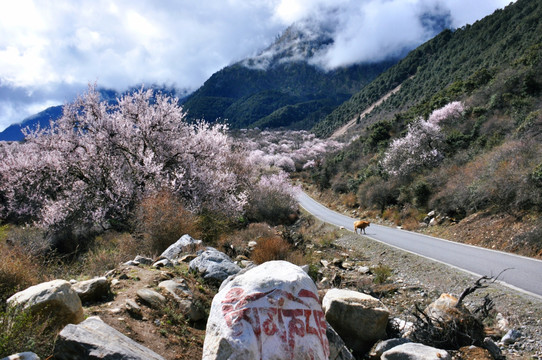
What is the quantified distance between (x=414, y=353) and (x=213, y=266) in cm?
403

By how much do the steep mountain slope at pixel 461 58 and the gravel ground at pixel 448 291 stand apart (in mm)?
30511

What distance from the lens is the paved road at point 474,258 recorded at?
885cm

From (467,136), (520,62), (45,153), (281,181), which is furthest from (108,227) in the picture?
(520,62)

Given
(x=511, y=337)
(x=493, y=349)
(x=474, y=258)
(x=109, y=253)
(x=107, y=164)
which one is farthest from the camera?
(x=107, y=164)

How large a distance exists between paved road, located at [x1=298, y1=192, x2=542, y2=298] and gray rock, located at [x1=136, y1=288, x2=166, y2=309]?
8.43m

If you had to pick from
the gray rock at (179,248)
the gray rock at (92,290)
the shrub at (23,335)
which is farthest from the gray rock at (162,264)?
the shrub at (23,335)

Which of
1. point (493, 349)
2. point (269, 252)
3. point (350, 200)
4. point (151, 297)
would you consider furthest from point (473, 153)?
point (151, 297)

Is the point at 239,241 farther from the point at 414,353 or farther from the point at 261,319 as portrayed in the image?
the point at 261,319

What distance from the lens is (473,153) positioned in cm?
2289

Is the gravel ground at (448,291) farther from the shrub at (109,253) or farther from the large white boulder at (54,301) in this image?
the shrub at (109,253)

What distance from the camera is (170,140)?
13.9 meters

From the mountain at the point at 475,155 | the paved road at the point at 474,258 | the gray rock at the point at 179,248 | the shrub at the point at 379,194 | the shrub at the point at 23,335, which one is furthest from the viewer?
the shrub at the point at 379,194

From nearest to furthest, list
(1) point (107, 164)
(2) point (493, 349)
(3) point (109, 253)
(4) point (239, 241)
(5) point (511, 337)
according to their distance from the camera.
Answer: (2) point (493, 349)
(5) point (511, 337)
(3) point (109, 253)
(4) point (239, 241)
(1) point (107, 164)

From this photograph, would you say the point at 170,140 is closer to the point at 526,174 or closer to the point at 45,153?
the point at 45,153
